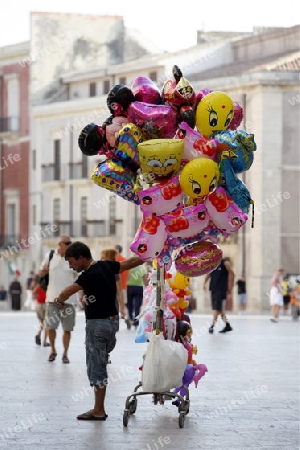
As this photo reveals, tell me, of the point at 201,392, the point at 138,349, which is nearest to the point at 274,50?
the point at 138,349

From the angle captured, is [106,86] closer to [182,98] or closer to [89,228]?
[89,228]

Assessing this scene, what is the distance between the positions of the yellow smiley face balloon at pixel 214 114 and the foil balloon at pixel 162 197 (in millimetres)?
494

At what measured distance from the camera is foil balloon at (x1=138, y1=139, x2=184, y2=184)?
11039 mm

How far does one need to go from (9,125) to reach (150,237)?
5471cm

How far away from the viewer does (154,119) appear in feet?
37.1

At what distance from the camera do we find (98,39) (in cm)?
6556

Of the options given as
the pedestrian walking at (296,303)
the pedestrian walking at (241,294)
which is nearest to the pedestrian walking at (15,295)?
the pedestrian walking at (241,294)

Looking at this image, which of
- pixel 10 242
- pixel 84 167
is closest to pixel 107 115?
pixel 84 167

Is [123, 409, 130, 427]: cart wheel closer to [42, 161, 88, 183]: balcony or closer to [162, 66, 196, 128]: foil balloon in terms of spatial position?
[162, 66, 196, 128]: foil balloon

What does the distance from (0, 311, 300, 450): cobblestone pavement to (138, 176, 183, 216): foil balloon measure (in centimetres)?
181

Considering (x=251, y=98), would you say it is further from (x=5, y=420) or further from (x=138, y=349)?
(x=5, y=420)

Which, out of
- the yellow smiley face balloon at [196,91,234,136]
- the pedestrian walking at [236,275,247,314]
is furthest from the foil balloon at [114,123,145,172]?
the pedestrian walking at [236,275,247,314]

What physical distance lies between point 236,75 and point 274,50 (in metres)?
4.10

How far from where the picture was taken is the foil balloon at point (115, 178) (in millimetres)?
11367
